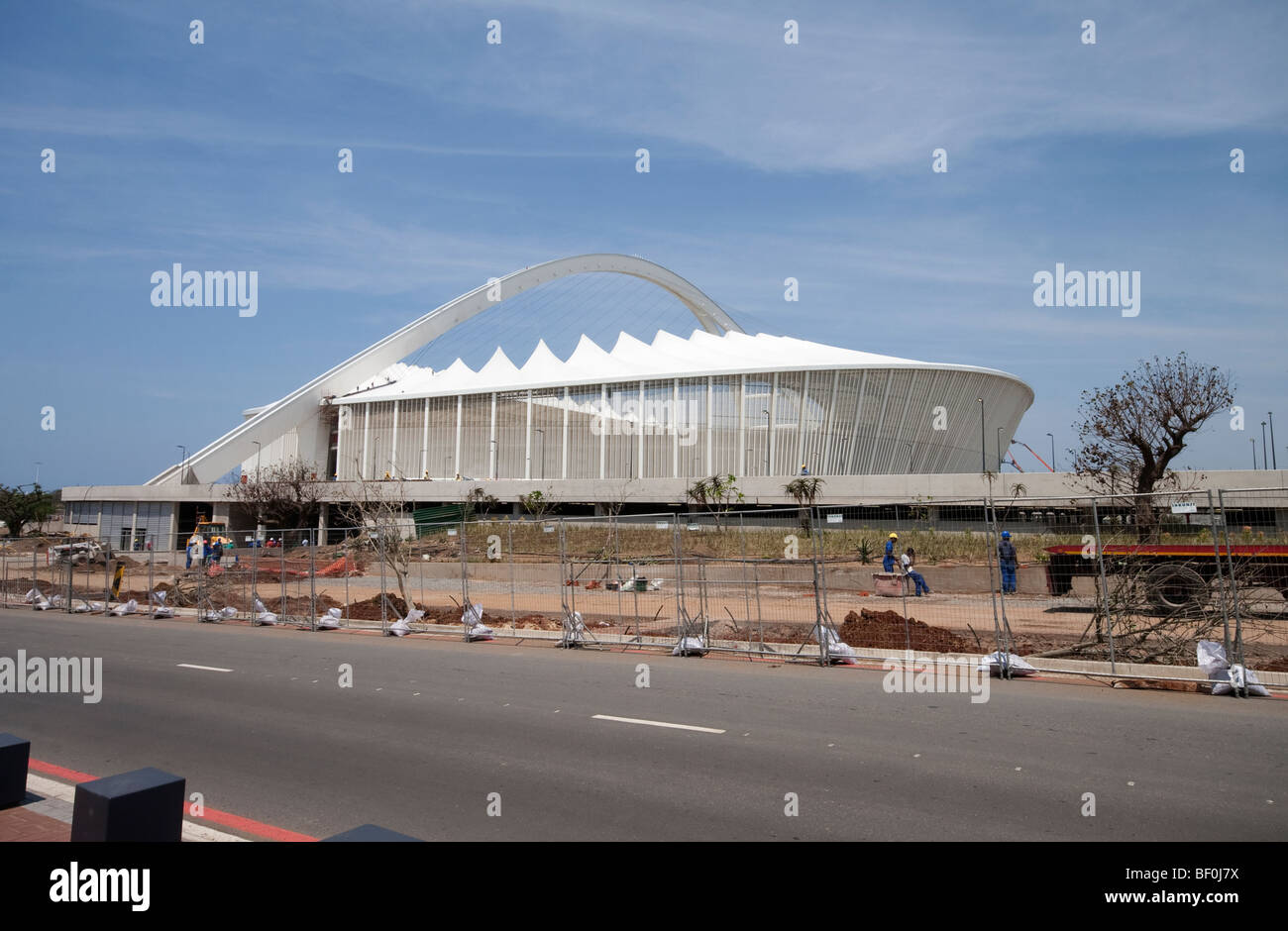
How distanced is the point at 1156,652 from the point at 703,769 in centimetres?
810

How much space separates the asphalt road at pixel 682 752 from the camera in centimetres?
606

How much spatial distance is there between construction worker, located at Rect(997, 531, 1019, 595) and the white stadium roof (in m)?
45.5

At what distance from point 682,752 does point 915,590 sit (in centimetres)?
1202

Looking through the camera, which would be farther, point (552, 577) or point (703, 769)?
point (552, 577)

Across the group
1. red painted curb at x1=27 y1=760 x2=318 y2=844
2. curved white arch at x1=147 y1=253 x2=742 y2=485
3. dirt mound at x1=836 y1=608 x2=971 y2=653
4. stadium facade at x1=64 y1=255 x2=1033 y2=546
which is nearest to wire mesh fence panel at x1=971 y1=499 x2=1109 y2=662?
dirt mound at x1=836 y1=608 x2=971 y2=653

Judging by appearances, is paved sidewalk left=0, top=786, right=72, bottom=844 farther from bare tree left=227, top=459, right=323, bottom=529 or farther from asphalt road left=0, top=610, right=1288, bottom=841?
bare tree left=227, top=459, right=323, bottom=529

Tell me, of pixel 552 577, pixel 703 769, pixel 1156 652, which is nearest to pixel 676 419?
pixel 552 577

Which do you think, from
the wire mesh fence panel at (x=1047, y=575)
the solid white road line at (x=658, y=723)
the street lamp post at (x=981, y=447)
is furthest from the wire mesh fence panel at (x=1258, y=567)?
the street lamp post at (x=981, y=447)

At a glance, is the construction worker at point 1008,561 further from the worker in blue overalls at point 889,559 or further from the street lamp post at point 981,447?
the street lamp post at point 981,447

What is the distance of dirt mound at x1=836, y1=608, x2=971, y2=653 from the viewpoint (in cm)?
1427

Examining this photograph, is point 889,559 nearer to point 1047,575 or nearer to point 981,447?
point 1047,575

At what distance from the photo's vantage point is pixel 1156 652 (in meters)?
12.1

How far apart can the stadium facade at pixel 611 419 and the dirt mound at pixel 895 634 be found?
3900 centimetres
